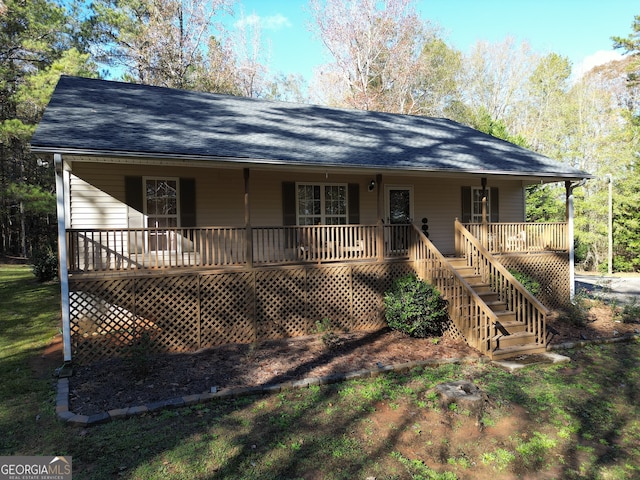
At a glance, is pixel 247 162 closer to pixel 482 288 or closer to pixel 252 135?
pixel 252 135

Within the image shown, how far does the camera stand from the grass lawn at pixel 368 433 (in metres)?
3.79

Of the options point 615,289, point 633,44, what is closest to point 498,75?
point 633,44

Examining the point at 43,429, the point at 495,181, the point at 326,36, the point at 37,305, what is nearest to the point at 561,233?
the point at 495,181

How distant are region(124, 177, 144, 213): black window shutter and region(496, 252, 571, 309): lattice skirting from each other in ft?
30.2

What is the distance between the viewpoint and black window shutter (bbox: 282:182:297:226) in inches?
411

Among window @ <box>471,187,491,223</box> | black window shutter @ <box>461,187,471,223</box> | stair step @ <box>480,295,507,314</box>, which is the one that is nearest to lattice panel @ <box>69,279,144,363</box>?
stair step @ <box>480,295,507,314</box>

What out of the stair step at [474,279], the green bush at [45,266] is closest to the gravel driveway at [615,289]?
the stair step at [474,279]

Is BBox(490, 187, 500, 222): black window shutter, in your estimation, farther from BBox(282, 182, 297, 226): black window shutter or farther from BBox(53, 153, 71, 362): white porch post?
BBox(53, 153, 71, 362): white porch post

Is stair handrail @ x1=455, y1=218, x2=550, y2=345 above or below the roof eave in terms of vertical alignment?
below

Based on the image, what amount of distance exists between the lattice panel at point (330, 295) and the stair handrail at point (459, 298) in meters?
1.82

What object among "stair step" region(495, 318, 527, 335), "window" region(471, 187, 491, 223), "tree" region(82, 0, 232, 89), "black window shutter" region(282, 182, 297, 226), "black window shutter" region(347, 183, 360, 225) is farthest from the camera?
"tree" region(82, 0, 232, 89)

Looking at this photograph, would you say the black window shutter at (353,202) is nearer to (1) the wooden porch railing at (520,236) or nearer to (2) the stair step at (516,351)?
(1) the wooden porch railing at (520,236)

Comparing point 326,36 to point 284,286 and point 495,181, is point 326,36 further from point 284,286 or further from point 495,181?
point 284,286

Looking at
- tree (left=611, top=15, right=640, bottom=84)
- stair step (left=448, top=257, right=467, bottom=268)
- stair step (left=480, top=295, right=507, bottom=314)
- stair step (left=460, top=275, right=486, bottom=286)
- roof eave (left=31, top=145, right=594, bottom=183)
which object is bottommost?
stair step (left=480, top=295, right=507, bottom=314)
